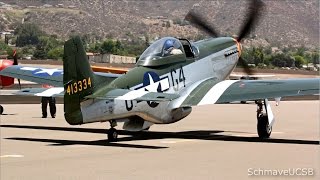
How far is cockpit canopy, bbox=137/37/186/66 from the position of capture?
66.0 ft

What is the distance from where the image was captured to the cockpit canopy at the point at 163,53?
792 inches

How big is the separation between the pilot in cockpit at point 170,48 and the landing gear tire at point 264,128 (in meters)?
2.97

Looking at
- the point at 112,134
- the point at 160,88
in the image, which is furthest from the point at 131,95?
the point at 160,88

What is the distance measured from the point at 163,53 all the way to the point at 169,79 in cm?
75

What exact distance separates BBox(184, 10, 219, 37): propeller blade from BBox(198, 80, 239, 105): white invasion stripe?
5.47m

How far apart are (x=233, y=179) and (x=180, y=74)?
A: 845 centimetres

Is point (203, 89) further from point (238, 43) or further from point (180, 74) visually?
point (238, 43)

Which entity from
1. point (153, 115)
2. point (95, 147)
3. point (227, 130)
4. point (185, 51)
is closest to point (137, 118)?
point (153, 115)

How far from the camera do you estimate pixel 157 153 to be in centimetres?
1636

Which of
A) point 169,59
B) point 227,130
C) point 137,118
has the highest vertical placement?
point 169,59

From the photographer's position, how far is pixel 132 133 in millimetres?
21734

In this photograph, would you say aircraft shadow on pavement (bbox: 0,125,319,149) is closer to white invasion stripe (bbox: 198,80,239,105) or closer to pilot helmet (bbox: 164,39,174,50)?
white invasion stripe (bbox: 198,80,239,105)

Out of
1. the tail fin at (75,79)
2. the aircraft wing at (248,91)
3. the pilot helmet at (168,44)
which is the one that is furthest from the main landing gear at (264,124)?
the tail fin at (75,79)

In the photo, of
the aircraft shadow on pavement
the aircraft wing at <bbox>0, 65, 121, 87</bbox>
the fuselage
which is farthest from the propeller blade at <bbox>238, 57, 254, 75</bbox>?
the aircraft wing at <bbox>0, 65, 121, 87</bbox>
